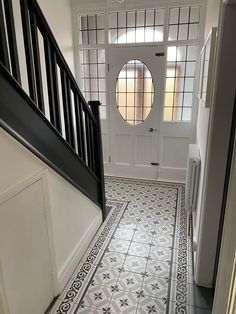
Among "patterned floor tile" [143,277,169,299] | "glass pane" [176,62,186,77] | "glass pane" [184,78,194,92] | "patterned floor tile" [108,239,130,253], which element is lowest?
"patterned floor tile" [143,277,169,299]

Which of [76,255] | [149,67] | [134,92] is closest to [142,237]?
[76,255]

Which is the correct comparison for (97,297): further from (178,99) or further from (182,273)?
(178,99)

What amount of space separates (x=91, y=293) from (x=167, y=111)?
2.75 metres

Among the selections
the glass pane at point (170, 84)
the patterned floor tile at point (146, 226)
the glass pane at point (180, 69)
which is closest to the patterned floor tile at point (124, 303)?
the patterned floor tile at point (146, 226)

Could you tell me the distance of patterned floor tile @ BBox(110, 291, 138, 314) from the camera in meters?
1.79

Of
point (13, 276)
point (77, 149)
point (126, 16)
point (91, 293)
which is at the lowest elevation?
point (91, 293)

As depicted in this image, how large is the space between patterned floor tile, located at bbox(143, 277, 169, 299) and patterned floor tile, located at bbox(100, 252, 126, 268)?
30 centimetres

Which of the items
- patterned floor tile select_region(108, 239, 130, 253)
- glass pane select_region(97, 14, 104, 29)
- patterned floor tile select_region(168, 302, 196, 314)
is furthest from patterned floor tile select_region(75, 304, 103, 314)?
glass pane select_region(97, 14, 104, 29)

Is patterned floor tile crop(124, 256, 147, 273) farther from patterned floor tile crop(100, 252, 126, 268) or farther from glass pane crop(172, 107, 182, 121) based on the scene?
glass pane crop(172, 107, 182, 121)

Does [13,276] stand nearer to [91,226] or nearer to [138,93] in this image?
[91,226]

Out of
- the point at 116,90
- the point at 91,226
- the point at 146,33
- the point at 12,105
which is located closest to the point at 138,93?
the point at 116,90

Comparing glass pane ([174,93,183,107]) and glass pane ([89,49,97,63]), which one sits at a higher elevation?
glass pane ([89,49,97,63])

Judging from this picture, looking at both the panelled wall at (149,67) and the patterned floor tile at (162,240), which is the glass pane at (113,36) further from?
the patterned floor tile at (162,240)

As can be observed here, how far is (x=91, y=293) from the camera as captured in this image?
1940 mm
